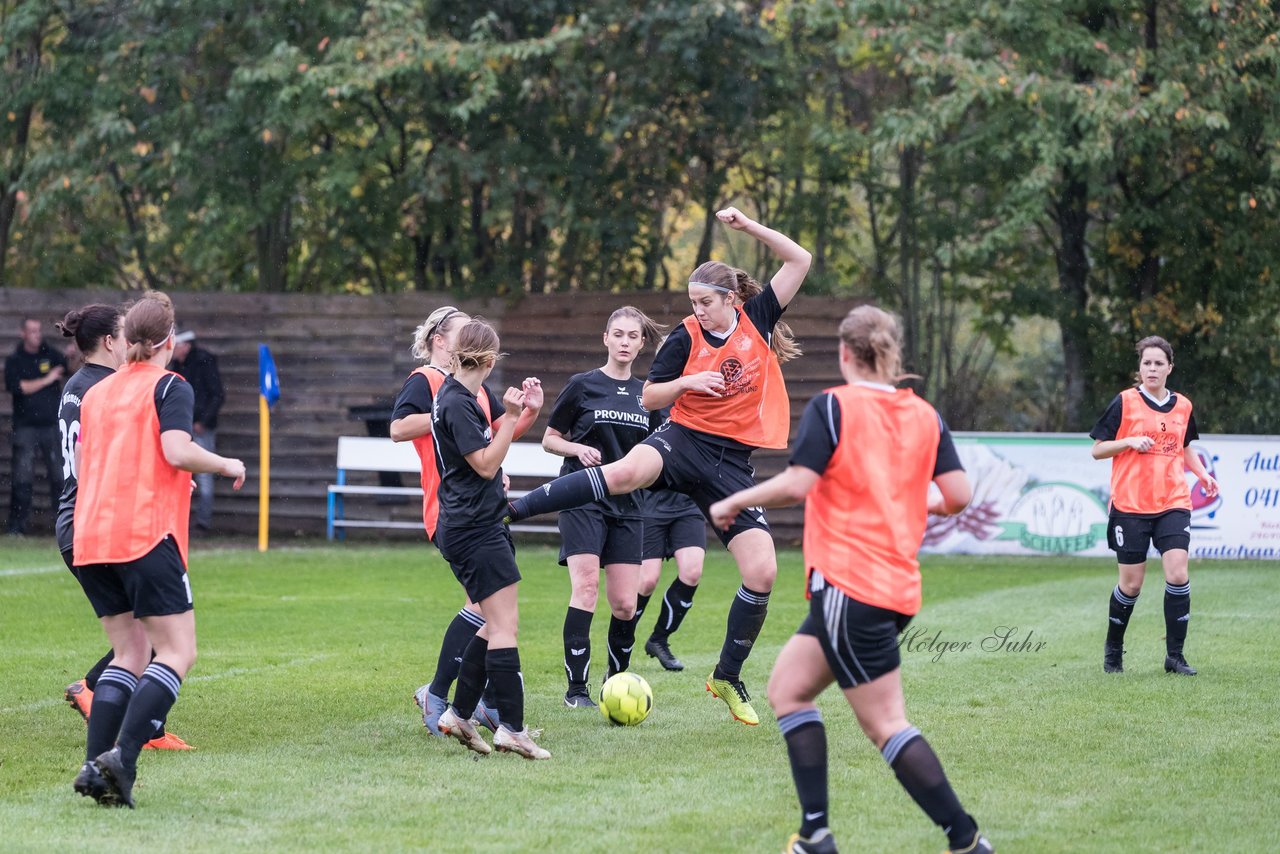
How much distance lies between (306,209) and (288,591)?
7916 mm

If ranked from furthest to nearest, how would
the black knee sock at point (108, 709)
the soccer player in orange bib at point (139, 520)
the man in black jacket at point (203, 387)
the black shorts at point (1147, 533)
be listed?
the man in black jacket at point (203, 387) → the black shorts at point (1147, 533) → the black knee sock at point (108, 709) → the soccer player in orange bib at point (139, 520)

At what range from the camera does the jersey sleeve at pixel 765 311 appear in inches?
263

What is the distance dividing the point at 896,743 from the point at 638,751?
2097 mm

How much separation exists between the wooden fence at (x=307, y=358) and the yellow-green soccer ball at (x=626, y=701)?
10757mm

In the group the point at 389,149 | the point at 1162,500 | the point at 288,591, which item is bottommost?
the point at 288,591

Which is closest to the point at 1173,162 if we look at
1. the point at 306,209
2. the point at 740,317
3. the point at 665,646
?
the point at 306,209

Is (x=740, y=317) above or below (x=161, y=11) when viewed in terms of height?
below

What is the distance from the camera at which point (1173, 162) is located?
1791 centimetres

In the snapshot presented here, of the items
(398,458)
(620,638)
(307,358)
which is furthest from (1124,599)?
(307,358)

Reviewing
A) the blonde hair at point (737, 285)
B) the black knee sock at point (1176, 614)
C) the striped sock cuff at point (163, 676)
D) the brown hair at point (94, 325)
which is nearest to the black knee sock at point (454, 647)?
the striped sock cuff at point (163, 676)

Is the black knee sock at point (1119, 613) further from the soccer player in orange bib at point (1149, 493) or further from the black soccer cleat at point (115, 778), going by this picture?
the black soccer cleat at point (115, 778)

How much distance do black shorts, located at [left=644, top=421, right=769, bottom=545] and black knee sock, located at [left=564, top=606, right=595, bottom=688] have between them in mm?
1053

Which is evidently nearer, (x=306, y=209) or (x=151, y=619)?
(x=151, y=619)

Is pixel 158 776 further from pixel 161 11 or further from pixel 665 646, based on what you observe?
pixel 161 11
